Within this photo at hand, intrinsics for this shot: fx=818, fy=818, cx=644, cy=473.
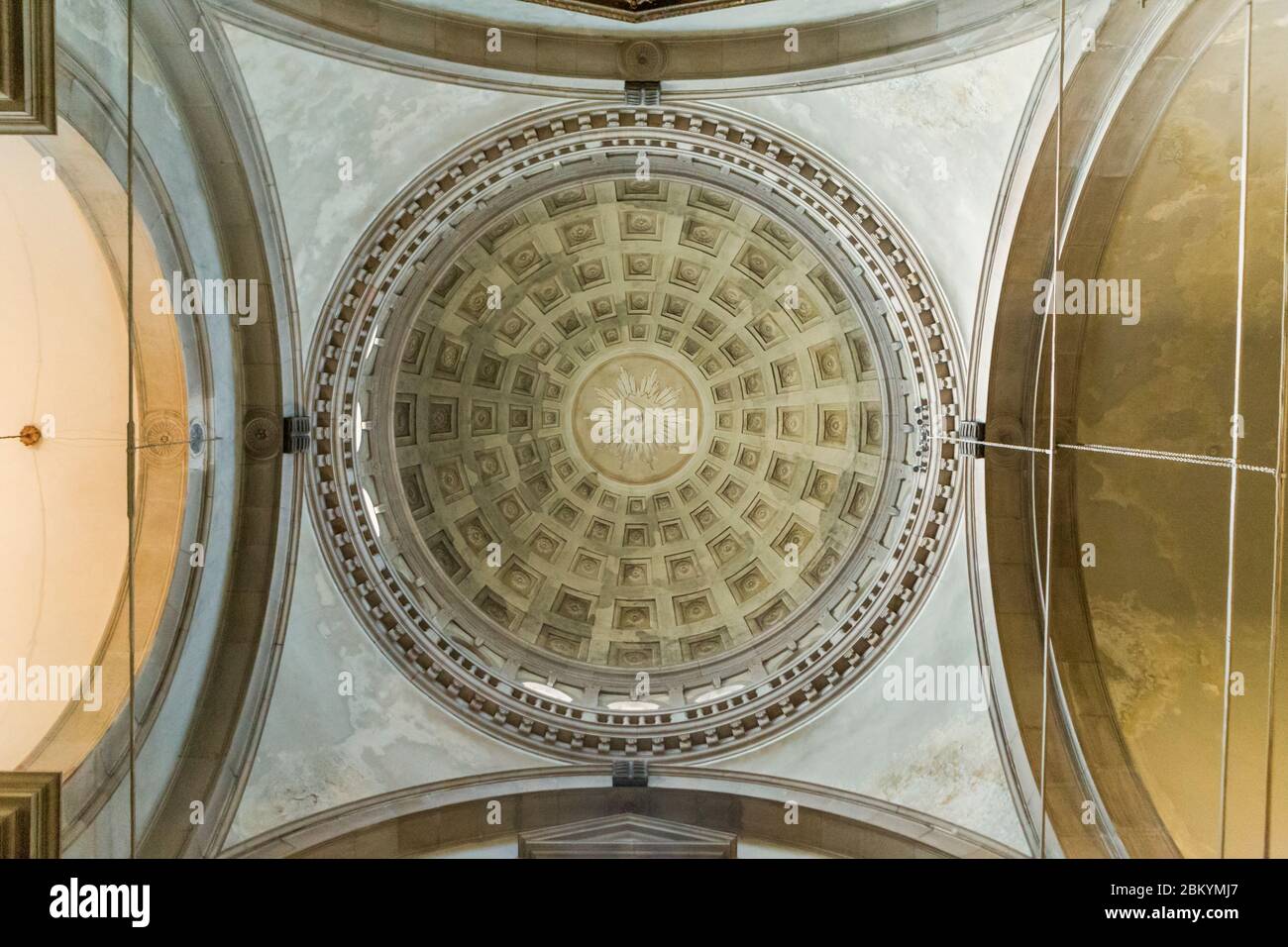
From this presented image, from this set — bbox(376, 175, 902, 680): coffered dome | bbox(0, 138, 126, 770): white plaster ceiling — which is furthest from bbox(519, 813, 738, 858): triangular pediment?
bbox(0, 138, 126, 770): white plaster ceiling

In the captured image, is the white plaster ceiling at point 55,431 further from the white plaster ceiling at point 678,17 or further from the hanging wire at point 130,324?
the white plaster ceiling at point 678,17

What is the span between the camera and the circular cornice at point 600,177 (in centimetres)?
1240

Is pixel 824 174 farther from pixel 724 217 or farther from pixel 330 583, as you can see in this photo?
pixel 330 583

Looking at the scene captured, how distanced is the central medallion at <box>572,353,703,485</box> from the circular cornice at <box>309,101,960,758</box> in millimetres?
5305

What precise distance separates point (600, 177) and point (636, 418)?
20.0 ft

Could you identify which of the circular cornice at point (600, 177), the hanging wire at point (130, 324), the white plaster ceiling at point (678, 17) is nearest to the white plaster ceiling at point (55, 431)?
the hanging wire at point (130, 324)

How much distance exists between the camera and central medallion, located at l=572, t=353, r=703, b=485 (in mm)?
18234

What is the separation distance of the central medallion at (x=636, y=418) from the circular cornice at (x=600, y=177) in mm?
5305

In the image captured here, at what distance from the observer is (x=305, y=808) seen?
11539 mm

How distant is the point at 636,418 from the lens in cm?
1852

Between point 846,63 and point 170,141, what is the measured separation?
29.5 feet

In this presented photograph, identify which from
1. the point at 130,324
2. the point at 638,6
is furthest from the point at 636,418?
the point at 130,324

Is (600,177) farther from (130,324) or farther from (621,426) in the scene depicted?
(130,324)
